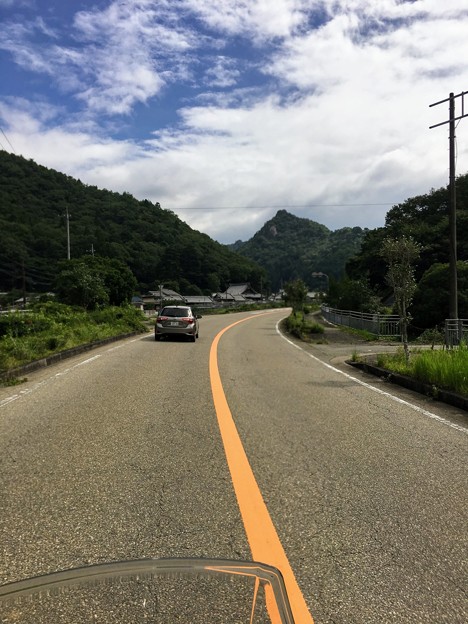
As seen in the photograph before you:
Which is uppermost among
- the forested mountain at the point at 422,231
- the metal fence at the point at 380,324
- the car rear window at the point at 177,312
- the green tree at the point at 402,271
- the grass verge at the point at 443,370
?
the forested mountain at the point at 422,231

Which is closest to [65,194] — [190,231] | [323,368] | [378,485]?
[190,231]

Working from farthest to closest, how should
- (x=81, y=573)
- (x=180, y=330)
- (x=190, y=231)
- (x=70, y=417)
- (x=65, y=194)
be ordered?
1. (x=190, y=231)
2. (x=65, y=194)
3. (x=180, y=330)
4. (x=70, y=417)
5. (x=81, y=573)

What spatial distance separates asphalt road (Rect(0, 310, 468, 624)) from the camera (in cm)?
264

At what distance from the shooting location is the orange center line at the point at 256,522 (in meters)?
2.41

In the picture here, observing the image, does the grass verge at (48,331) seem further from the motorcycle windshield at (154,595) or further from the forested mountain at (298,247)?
the forested mountain at (298,247)

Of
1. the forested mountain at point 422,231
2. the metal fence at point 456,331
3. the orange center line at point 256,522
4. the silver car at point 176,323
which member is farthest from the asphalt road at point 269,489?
the forested mountain at point 422,231

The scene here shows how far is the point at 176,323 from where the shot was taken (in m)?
19.9

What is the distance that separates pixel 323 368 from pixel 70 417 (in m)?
7.60

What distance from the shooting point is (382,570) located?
2668 mm

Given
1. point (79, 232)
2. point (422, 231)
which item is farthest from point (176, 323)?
point (79, 232)

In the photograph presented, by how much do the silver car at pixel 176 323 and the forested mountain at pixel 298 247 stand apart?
83.5 meters

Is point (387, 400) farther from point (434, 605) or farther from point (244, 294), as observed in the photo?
point (244, 294)

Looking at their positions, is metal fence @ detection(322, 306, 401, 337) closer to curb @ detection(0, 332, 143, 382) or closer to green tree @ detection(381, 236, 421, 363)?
green tree @ detection(381, 236, 421, 363)

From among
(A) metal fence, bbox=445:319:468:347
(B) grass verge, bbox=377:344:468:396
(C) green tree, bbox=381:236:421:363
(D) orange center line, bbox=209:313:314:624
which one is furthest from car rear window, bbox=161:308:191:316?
(D) orange center line, bbox=209:313:314:624
